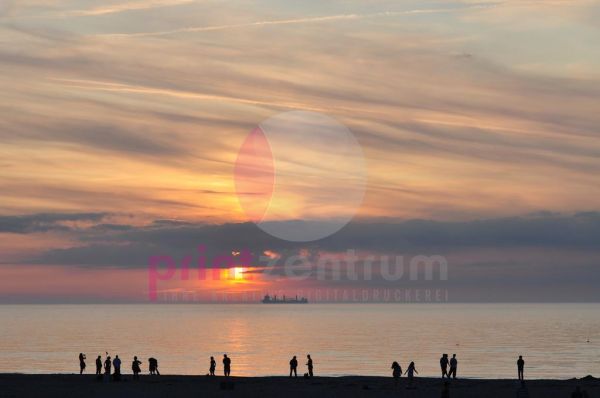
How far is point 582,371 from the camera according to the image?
99812mm

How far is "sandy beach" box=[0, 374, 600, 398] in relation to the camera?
179 feet

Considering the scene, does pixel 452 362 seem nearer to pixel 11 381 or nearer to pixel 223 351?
pixel 11 381

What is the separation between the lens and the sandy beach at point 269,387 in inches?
2144

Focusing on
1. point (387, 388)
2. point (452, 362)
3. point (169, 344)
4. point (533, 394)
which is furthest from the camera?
point (169, 344)

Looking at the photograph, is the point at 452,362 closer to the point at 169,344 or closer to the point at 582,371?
the point at 582,371

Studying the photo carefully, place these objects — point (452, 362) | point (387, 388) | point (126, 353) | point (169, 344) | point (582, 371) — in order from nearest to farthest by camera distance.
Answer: point (387, 388) < point (452, 362) < point (582, 371) < point (126, 353) < point (169, 344)

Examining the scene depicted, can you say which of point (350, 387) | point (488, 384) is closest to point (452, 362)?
point (488, 384)

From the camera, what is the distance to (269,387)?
58.4 m

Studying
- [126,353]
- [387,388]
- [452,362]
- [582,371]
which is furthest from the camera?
[126,353]

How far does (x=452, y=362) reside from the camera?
63469 millimetres

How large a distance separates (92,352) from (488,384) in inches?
3476

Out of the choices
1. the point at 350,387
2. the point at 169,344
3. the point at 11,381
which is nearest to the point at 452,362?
the point at 350,387

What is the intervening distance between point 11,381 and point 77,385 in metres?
6.57

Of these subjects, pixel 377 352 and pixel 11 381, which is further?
pixel 377 352
